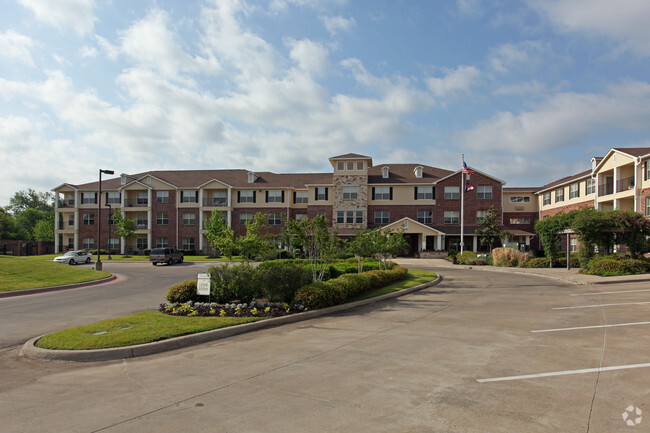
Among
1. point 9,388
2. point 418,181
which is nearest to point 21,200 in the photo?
point 418,181

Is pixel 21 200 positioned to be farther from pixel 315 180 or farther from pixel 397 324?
pixel 397 324

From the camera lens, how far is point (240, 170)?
61.8 metres

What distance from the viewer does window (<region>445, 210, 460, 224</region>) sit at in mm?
51719

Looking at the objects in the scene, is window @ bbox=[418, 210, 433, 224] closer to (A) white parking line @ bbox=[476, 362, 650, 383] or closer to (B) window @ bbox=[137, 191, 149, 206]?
(B) window @ bbox=[137, 191, 149, 206]

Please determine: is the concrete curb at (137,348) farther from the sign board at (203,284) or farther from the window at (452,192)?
the window at (452,192)

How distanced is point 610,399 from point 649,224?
84.5 feet

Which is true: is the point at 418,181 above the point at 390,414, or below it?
above

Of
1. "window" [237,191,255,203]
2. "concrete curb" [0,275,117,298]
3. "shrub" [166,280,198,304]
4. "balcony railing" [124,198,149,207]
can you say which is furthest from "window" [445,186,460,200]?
"shrub" [166,280,198,304]

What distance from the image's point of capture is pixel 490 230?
47.5m

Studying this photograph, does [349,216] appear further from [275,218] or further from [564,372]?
[564,372]

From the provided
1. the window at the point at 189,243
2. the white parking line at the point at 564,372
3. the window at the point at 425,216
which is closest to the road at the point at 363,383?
the white parking line at the point at 564,372

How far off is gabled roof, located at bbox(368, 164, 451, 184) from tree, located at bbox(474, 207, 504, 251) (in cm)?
783

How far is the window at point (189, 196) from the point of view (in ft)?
188

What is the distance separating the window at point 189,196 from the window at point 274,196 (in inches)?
378
